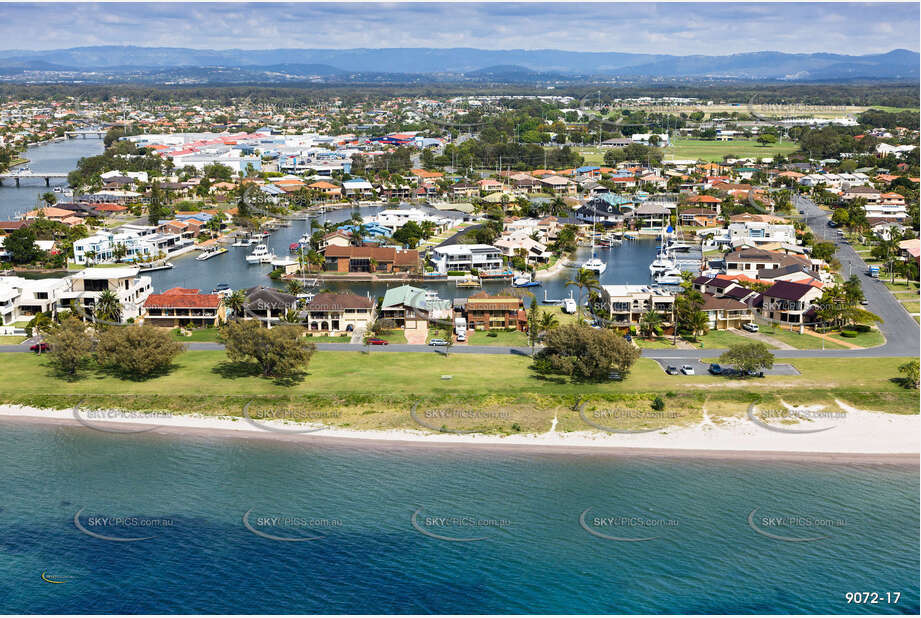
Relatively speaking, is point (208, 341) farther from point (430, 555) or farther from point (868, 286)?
point (868, 286)

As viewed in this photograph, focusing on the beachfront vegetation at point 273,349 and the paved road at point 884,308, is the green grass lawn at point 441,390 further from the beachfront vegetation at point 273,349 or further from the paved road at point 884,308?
the paved road at point 884,308

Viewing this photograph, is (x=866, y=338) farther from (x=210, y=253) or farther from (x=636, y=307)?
(x=210, y=253)

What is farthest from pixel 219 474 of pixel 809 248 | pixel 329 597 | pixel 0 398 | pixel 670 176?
pixel 670 176

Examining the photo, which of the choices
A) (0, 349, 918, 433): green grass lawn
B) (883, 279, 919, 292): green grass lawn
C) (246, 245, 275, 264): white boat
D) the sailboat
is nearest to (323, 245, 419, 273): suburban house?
(246, 245, 275, 264): white boat

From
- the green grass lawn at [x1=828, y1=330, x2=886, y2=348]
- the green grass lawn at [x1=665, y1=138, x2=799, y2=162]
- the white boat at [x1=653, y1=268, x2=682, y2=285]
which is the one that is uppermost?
the green grass lawn at [x1=665, y1=138, x2=799, y2=162]

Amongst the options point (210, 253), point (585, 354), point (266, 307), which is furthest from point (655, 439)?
point (210, 253)

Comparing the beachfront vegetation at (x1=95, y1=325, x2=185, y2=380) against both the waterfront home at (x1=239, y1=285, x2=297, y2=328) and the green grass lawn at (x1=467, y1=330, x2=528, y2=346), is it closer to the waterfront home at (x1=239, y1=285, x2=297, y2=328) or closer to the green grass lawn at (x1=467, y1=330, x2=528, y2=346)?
the waterfront home at (x1=239, y1=285, x2=297, y2=328)
